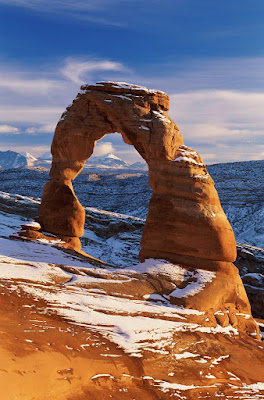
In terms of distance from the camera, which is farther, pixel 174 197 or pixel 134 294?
pixel 174 197

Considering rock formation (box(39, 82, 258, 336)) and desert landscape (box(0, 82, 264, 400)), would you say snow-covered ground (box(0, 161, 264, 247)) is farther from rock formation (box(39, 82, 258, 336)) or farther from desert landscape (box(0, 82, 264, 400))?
desert landscape (box(0, 82, 264, 400))

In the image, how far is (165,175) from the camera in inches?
556

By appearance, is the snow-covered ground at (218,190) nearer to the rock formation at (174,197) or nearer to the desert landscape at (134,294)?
the rock formation at (174,197)

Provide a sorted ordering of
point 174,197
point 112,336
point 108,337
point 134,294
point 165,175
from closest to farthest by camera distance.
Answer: point 108,337 < point 112,336 < point 134,294 < point 174,197 < point 165,175

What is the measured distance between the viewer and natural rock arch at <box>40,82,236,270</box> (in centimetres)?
1341

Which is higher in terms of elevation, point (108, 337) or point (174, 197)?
point (174, 197)

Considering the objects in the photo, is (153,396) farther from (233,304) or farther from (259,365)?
(233,304)

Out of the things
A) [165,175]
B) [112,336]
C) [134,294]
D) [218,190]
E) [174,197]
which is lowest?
[112,336]

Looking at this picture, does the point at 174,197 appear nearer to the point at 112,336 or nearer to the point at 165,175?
the point at 165,175

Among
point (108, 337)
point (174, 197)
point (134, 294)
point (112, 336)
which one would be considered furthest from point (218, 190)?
point (108, 337)

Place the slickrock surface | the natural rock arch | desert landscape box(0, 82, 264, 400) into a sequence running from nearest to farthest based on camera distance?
the slickrock surface, desert landscape box(0, 82, 264, 400), the natural rock arch

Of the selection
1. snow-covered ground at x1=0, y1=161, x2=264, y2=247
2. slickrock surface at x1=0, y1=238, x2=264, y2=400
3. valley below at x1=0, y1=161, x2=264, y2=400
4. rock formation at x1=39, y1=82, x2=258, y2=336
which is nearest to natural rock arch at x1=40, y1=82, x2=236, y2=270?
rock formation at x1=39, y1=82, x2=258, y2=336

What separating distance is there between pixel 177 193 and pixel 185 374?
7339 mm

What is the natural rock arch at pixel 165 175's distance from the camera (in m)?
13.4
